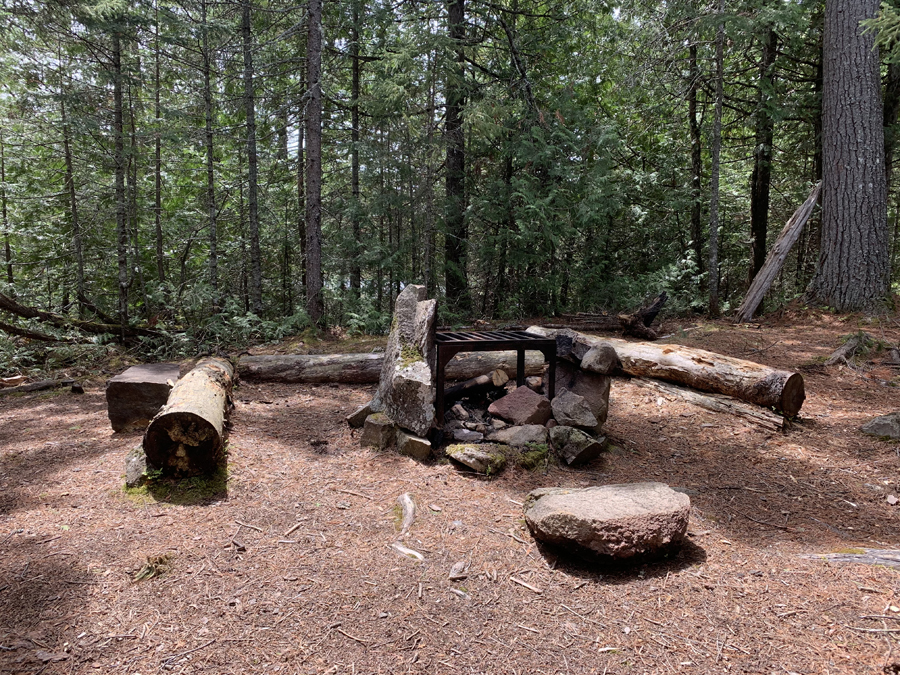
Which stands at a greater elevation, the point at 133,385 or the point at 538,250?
the point at 538,250

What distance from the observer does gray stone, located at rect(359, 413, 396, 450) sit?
445 centimetres

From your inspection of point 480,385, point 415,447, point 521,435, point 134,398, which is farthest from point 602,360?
point 134,398

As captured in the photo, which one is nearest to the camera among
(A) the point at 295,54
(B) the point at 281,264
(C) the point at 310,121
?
(C) the point at 310,121

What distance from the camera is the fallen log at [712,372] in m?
4.79

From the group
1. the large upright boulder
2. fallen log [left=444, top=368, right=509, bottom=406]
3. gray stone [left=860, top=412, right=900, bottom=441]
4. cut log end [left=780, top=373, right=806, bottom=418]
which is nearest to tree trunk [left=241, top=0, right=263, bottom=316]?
the large upright boulder

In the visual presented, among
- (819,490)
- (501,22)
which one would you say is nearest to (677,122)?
(501,22)

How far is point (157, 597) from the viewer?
96.7 inches

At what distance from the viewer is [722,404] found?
5.21 m

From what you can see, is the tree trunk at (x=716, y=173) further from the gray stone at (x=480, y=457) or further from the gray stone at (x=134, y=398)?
the gray stone at (x=134, y=398)

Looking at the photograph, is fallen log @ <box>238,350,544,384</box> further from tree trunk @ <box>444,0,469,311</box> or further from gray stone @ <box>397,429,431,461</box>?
tree trunk @ <box>444,0,469,311</box>

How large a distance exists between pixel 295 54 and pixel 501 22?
17.4ft

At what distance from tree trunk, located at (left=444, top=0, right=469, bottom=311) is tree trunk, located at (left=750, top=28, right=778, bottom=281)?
21.0 feet

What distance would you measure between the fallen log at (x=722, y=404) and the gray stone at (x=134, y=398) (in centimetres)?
547

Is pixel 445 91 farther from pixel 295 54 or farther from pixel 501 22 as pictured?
pixel 295 54
